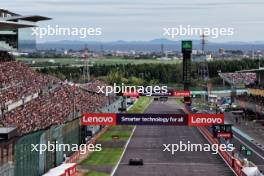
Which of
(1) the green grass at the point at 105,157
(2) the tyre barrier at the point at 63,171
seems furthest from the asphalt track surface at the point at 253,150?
(2) the tyre barrier at the point at 63,171

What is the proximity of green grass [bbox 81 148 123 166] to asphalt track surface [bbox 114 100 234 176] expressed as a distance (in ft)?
2.50

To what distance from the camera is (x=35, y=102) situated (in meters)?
61.2

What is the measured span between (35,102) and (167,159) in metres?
12.2

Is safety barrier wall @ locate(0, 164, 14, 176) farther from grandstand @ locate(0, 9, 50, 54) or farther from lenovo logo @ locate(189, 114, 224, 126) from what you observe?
grandstand @ locate(0, 9, 50, 54)

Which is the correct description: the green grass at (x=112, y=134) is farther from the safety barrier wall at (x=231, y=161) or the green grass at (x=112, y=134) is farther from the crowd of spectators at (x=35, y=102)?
the safety barrier wall at (x=231, y=161)

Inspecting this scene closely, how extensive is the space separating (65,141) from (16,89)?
7.02m

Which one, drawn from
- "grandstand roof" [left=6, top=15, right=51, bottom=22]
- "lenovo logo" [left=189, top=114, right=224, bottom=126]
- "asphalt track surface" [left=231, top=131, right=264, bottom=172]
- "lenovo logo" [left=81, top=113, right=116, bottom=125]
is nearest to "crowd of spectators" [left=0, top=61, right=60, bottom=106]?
"grandstand roof" [left=6, top=15, right=51, bottom=22]

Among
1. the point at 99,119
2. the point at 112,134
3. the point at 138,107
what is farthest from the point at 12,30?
the point at 138,107

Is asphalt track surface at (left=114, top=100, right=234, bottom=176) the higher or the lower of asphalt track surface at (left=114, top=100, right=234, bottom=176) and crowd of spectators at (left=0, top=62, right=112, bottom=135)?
the lower

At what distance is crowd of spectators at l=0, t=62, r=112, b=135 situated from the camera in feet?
168

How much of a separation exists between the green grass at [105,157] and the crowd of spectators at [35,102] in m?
3.94

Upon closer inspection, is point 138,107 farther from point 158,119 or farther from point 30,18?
point 158,119

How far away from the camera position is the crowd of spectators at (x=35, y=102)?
168 feet

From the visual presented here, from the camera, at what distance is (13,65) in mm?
75562
